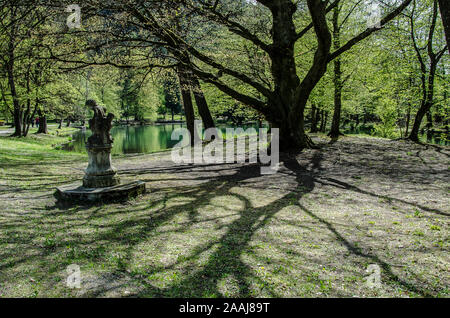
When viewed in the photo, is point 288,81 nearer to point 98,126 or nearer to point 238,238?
point 98,126

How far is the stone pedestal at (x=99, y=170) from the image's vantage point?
6.56m

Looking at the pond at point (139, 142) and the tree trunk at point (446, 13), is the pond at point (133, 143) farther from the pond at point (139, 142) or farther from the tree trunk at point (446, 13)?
the tree trunk at point (446, 13)

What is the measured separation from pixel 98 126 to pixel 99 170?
38.6 inches

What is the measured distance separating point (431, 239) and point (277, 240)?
2205mm

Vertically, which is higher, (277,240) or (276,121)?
(276,121)

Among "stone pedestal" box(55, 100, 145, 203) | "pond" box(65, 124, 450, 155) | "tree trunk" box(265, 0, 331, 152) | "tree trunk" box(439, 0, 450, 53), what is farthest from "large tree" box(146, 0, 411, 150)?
"pond" box(65, 124, 450, 155)

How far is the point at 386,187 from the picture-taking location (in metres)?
7.16

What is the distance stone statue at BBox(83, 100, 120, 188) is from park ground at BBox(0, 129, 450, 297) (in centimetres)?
74

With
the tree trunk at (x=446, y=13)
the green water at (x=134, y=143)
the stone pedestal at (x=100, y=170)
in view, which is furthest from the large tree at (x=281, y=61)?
the green water at (x=134, y=143)

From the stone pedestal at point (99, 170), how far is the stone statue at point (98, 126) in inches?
5.3

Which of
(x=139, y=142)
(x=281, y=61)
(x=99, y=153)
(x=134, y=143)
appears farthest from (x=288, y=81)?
(x=139, y=142)

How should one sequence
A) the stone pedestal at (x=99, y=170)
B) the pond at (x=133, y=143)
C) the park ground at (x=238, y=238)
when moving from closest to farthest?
the park ground at (x=238, y=238) → the stone pedestal at (x=99, y=170) → the pond at (x=133, y=143)

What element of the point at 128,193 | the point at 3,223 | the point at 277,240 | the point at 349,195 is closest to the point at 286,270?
the point at 277,240
